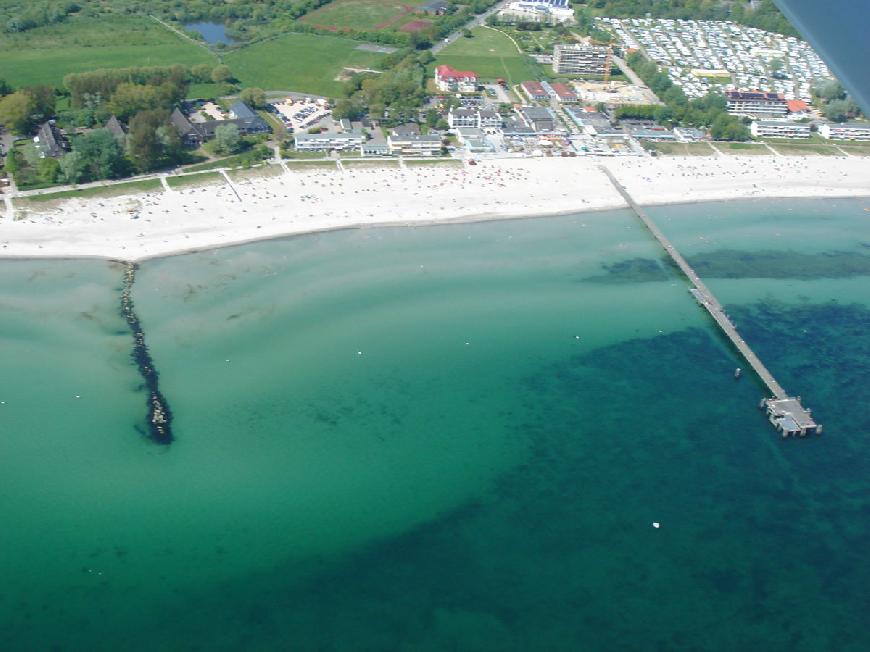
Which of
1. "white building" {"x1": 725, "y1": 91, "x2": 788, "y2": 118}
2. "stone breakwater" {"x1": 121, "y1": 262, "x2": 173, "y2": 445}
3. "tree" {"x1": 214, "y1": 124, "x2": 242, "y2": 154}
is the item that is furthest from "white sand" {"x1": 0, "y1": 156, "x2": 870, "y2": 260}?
"white building" {"x1": 725, "y1": 91, "x2": 788, "y2": 118}

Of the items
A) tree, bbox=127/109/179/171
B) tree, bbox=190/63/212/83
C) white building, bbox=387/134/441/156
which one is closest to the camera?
tree, bbox=127/109/179/171

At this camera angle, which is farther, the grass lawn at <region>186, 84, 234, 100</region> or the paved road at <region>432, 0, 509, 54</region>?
the paved road at <region>432, 0, 509, 54</region>

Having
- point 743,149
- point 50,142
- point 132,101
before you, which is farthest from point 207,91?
point 743,149

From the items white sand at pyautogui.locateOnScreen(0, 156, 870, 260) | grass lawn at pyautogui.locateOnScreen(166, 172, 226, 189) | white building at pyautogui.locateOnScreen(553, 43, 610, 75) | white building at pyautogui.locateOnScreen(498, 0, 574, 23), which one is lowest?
white sand at pyautogui.locateOnScreen(0, 156, 870, 260)

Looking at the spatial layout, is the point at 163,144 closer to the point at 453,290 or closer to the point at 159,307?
the point at 159,307

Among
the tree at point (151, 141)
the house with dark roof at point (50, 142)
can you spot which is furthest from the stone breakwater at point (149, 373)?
the house with dark roof at point (50, 142)

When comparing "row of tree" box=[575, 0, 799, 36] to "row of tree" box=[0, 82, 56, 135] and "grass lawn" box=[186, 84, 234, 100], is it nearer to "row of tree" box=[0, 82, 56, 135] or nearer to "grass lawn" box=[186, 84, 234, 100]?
"grass lawn" box=[186, 84, 234, 100]

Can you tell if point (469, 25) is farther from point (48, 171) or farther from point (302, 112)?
point (48, 171)
